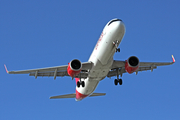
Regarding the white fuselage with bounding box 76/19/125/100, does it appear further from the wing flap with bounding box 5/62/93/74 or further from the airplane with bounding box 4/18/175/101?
the wing flap with bounding box 5/62/93/74

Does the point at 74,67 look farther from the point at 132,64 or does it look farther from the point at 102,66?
the point at 132,64

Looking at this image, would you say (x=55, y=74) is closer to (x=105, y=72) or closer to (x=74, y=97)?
(x=105, y=72)

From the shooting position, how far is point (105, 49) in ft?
94.8

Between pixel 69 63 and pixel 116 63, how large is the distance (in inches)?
226

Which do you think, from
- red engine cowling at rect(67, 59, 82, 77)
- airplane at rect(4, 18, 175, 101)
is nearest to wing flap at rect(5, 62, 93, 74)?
airplane at rect(4, 18, 175, 101)

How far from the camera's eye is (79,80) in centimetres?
3612

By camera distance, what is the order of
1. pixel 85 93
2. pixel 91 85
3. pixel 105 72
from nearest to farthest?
A: pixel 105 72 < pixel 91 85 < pixel 85 93

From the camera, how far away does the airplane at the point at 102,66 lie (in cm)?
2816

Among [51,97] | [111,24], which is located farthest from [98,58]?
[51,97]

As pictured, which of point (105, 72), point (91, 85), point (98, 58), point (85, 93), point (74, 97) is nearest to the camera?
point (98, 58)

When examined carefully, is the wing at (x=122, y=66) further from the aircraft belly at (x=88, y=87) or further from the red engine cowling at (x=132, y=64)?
the aircraft belly at (x=88, y=87)

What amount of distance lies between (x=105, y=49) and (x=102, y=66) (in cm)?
258

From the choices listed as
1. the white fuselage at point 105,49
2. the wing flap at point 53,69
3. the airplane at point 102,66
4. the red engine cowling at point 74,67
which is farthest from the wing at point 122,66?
the red engine cowling at point 74,67

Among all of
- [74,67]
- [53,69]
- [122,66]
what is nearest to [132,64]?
[122,66]
